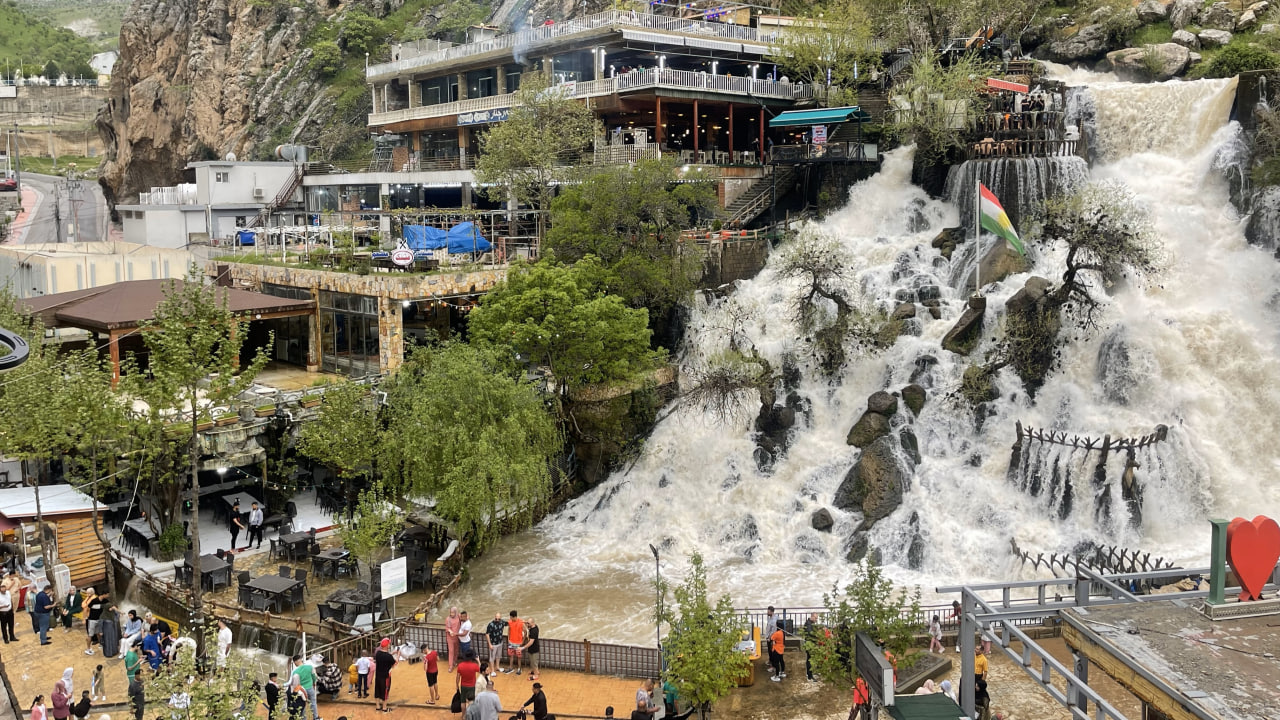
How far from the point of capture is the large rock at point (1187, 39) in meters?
A: 50.7

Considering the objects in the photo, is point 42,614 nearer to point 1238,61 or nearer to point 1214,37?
point 1238,61

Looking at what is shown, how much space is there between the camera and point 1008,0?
189ft

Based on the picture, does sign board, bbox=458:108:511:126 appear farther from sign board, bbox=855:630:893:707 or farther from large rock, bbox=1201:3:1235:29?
sign board, bbox=855:630:893:707

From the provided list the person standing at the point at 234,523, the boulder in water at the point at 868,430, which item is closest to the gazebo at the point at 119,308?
the person standing at the point at 234,523

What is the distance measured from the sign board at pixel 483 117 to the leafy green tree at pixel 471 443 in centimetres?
3055

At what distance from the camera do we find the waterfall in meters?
41.2

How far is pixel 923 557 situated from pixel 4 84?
171 metres

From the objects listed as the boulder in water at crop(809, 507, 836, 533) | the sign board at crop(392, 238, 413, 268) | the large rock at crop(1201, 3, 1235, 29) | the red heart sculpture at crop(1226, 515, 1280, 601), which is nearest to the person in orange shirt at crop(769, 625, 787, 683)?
the boulder in water at crop(809, 507, 836, 533)

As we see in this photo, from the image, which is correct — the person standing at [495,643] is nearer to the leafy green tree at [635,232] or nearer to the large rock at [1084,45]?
the leafy green tree at [635,232]

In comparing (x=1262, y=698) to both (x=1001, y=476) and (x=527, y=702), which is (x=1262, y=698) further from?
(x=1001, y=476)

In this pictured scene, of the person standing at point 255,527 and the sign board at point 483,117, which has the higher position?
the sign board at point 483,117

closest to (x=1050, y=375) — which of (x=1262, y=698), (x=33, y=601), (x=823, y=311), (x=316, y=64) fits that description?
(x=823, y=311)

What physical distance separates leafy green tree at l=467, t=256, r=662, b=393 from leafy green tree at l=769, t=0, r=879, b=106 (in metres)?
24.1

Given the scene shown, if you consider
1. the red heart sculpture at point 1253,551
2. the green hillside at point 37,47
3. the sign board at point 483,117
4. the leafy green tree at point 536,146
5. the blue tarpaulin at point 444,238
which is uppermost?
the green hillside at point 37,47
